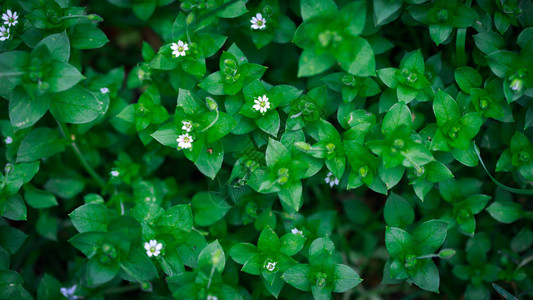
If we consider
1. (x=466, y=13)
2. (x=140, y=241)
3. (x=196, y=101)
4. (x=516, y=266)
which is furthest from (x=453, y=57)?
(x=140, y=241)

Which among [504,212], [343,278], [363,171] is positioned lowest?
[504,212]

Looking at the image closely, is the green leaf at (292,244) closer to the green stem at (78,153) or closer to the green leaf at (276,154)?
the green leaf at (276,154)

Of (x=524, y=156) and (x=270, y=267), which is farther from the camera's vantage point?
(x=524, y=156)

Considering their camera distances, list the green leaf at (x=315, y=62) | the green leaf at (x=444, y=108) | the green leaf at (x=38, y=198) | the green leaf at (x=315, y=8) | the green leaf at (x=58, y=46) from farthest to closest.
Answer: the green leaf at (x=38, y=198) < the green leaf at (x=444, y=108) < the green leaf at (x=58, y=46) < the green leaf at (x=315, y=8) < the green leaf at (x=315, y=62)

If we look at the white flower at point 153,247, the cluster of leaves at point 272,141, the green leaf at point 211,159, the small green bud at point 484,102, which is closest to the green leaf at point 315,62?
the cluster of leaves at point 272,141

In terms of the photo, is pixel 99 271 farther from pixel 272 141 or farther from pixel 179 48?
pixel 179 48

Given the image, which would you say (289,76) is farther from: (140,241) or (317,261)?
(140,241)

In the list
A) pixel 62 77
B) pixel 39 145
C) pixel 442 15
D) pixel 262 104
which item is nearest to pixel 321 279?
pixel 262 104
